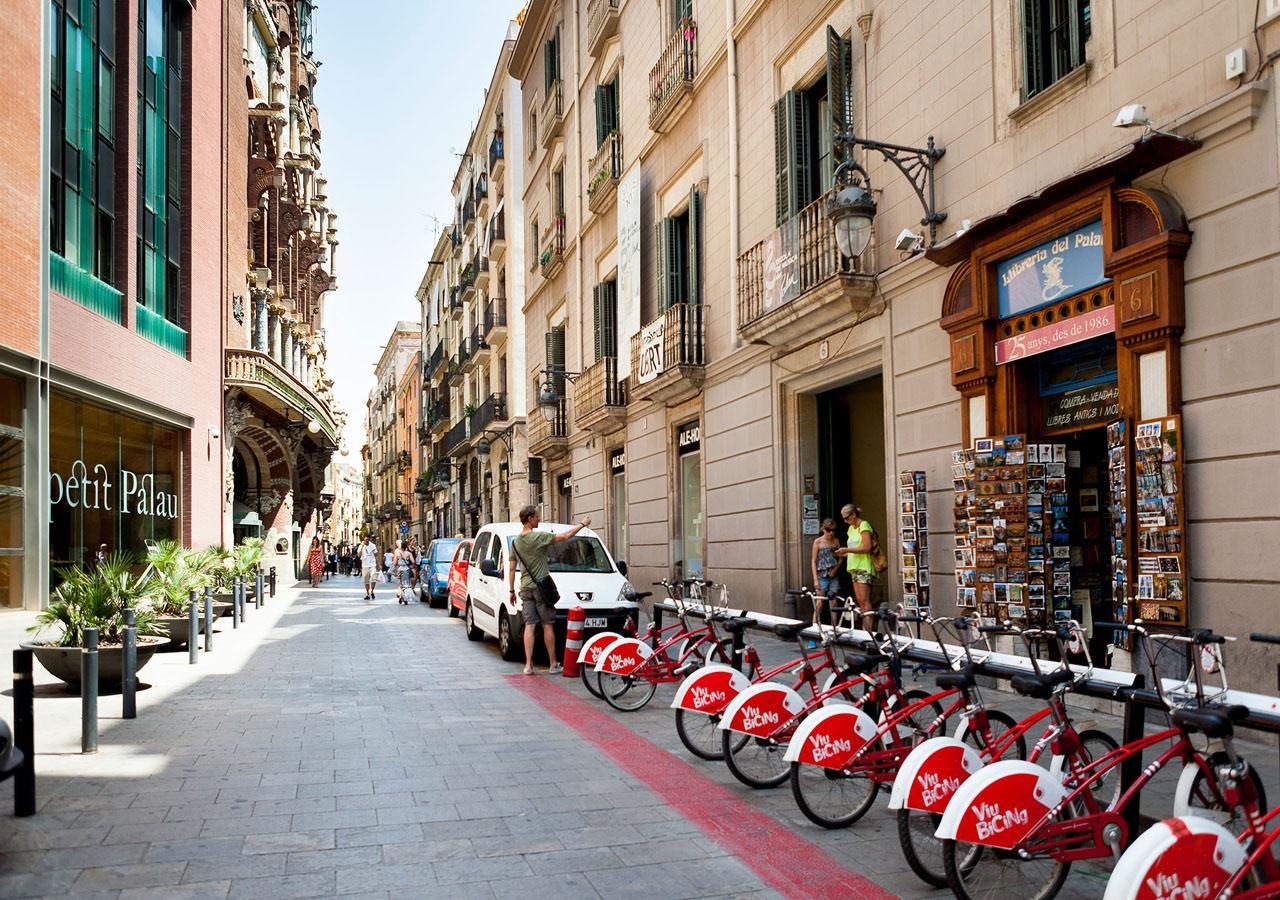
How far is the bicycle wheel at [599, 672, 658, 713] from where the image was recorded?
8.98 meters

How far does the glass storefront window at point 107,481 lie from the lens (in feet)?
56.4

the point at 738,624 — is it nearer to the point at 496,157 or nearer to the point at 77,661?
the point at 77,661

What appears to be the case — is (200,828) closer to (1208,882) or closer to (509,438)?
(1208,882)

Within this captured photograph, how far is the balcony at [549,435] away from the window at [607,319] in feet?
12.7

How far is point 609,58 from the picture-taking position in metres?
22.4

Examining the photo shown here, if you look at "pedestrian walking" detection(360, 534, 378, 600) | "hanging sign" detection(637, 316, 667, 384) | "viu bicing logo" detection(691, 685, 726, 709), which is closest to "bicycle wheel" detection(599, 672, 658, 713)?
"viu bicing logo" detection(691, 685, 726, 709)

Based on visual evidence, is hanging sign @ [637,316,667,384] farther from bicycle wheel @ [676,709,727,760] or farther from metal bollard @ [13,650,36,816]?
metal bollard @ [13,650,36,816]

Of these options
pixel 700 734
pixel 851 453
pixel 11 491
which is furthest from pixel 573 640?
pixel 11 491

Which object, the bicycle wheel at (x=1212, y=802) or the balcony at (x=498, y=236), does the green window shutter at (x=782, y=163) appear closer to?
the bicycle wheel at (x=1212, y=802)

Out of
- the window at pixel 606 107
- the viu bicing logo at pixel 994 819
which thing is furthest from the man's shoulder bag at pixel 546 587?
the window at pixel 606 107

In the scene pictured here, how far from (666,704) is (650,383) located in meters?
9.49

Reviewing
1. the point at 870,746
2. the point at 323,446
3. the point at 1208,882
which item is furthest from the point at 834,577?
the point at 323,446

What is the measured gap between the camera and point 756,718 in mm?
6059

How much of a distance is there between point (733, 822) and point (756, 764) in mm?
738
